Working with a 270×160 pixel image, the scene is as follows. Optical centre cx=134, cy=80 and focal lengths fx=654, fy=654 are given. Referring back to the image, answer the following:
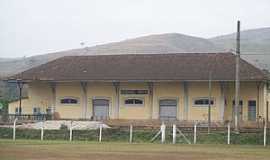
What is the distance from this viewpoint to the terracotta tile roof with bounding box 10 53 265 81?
50.2 metres

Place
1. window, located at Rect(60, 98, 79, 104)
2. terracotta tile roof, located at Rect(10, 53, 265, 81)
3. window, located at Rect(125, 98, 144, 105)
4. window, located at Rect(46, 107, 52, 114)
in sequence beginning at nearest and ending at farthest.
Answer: terracotta tile roof, located at Rect(10, 53, 265, 81) < window, located at Rect(125, 98, 144, 105) < window, located at Rect(60, 98, 79, 104) < window, located at Rect(46, 107, 52, 114)

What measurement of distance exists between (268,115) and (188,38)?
333 ft

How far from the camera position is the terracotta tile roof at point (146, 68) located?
5019 cm

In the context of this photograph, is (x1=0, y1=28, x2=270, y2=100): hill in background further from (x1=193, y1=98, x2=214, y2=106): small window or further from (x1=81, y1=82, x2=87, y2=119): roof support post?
(x1=193, y1=98, x2=214, y2=106): small window

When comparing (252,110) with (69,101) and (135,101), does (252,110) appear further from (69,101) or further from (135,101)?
(69,101)

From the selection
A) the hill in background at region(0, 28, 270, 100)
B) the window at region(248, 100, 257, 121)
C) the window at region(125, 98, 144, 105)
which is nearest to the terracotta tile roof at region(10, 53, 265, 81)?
the window at region(125, 98, 144, 105)

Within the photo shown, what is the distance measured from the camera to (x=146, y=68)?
53406mm

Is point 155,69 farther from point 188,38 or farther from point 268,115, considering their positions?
point 188,38

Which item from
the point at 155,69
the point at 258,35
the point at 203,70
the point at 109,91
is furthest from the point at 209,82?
the point at 258,35

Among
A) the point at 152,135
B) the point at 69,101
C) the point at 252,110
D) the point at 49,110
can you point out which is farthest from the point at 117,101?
the point at 152,135

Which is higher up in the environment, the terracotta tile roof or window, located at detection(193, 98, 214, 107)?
the terracotta tile roof

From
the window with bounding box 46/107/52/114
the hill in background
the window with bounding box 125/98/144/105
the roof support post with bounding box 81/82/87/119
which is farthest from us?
the hill in background

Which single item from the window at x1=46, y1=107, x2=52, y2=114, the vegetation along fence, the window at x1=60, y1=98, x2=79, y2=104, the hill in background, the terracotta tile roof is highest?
the hill in background

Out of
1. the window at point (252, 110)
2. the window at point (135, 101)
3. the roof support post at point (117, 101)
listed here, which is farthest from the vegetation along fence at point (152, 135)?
the roof support post at point (117, 101)
